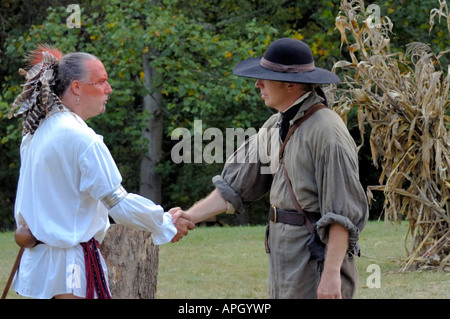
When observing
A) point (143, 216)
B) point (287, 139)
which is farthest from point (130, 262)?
point (287, 139)

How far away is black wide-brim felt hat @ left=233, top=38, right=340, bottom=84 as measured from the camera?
3924 millimetres

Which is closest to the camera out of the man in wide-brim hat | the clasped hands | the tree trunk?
the man in wide-brim hat

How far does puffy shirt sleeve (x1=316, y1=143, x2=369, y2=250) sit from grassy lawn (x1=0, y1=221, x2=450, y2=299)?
13.8 feet

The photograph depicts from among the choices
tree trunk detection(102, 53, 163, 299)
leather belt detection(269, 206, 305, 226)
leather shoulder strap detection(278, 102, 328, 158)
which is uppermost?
leather shoulder strap detection(278, 102, 328, 158)

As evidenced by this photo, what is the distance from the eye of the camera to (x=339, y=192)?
3.69 m

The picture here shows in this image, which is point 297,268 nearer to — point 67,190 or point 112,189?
point 112,189

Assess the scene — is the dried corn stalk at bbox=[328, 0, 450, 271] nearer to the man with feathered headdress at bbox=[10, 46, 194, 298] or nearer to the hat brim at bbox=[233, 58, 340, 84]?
the hat brim at bbox=[233, 58, 340, 84]

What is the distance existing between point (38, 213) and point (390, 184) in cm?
591

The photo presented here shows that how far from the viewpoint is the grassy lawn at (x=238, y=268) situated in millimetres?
8211

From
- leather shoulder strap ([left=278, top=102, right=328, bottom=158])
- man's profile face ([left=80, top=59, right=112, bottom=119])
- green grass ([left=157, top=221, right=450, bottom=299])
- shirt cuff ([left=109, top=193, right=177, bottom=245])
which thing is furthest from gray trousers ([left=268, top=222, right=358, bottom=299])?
green grass ([left=157, top=221, right=450, bottom=299])

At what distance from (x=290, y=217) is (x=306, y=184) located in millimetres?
194

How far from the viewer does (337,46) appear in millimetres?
19859
